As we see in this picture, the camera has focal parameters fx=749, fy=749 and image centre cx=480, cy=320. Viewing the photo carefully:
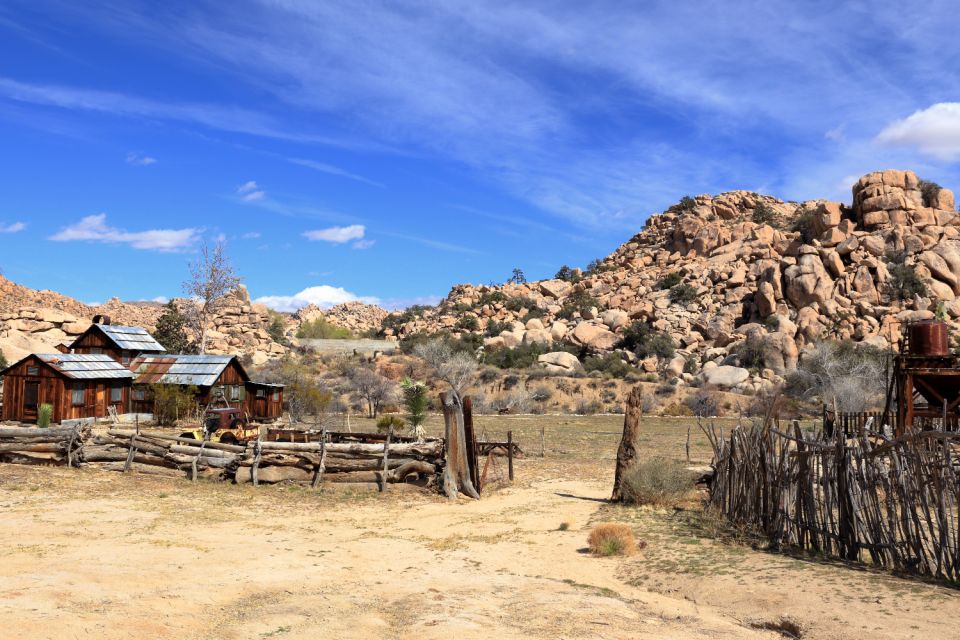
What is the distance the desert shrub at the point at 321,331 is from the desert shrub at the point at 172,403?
4898 cm

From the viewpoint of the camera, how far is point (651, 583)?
944 centimetres

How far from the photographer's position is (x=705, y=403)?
4072 cm

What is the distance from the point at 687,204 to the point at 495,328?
107ft

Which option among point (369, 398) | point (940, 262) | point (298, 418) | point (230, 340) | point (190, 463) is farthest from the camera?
point (230, 340)

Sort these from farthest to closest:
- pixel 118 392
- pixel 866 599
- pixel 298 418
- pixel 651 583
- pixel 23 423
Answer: pixel 298 418
pixel 118 392
pixel 23 423
pixel 651 583
pixel 866 599

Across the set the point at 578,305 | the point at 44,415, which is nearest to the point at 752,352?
the point at 578,305

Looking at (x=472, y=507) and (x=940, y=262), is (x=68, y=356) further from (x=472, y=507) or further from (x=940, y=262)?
(x=940, y=262)

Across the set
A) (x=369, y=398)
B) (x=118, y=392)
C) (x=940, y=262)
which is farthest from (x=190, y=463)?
(x=940, y=262)

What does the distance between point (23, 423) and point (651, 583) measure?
88.1 feet

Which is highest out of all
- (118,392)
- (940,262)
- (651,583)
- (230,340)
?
(940,262)

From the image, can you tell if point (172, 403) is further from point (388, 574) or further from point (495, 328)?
point (495, 328)

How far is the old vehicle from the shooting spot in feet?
66.6

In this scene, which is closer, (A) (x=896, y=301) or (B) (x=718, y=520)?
(B) (x=718, y=520)

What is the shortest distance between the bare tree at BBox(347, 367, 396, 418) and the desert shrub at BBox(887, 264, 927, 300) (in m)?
35.1
